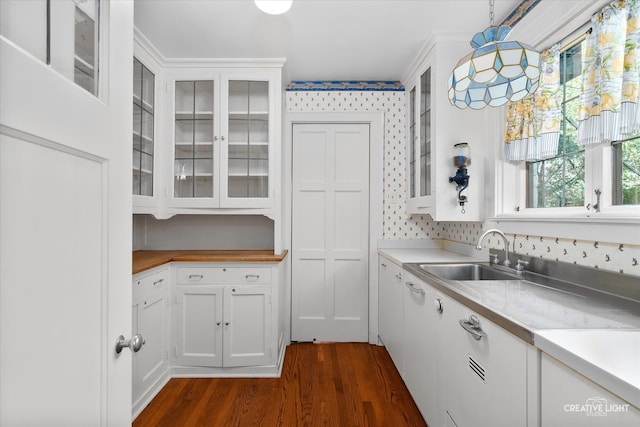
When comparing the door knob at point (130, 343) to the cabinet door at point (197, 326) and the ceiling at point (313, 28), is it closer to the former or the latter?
the cabinet door at point (197, 326)

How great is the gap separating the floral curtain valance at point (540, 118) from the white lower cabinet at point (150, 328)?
A: 99.1 inches

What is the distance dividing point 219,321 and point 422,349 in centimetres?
148

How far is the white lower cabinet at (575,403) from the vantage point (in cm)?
67

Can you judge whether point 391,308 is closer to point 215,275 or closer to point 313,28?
point 215,275

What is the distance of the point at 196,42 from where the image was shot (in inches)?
89.3

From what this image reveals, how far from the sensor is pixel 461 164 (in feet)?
6.99

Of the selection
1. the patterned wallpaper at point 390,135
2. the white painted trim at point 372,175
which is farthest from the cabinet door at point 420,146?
the white painted trim at point 372,175

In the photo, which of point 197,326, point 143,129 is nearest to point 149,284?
point 197,326

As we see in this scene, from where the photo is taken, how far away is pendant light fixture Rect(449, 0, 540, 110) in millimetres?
1193

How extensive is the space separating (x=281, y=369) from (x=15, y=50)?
2501 mm

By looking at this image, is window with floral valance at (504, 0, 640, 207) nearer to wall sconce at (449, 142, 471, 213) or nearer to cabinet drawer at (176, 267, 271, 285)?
wall sconce at (449, 142, 471, 213)

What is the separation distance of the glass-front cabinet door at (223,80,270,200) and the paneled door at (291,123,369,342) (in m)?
0.50

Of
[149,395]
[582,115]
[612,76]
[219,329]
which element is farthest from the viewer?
[219,329]

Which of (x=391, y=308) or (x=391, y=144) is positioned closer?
(x=391, y=308)
